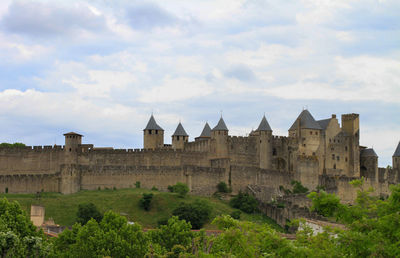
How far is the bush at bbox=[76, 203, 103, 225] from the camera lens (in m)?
67.1

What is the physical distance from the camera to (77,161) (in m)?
83.9

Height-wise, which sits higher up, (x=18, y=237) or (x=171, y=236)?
(x=18, y=237)

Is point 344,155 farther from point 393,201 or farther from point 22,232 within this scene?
point 393,201

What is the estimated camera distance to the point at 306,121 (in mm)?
93500

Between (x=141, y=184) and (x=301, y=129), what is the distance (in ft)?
78.6

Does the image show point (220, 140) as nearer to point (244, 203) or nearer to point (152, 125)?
point (152, 125)

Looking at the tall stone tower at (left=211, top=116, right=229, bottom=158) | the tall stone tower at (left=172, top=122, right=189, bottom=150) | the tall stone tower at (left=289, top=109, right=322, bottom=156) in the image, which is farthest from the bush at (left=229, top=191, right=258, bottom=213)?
the tall stone tower at (left=289, top=109, right=322, bottom=156)

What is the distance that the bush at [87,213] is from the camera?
67.1 meters

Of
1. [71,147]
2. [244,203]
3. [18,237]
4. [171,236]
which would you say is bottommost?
[171,236]

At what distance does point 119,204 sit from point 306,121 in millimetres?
31817

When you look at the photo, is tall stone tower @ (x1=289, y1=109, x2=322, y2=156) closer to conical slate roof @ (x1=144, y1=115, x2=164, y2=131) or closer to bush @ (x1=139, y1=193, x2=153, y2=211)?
conical slate roof @ (x1=144, y1=115, x2=164, y2=131)

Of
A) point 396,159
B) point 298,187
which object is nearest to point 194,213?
point 298,187

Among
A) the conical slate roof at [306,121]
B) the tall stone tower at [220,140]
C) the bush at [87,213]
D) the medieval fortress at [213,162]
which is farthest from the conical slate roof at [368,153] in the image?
the bush at [87,213]

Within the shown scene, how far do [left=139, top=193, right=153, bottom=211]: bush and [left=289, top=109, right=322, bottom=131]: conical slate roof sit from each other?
27998mm
